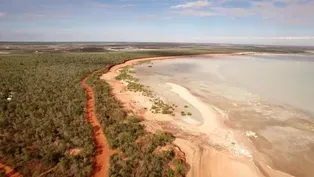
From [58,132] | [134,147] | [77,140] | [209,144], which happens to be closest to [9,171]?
[77,140]

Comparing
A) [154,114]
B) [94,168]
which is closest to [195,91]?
[154,114]

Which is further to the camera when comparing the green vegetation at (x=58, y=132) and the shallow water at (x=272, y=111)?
the shallow water at (x=272, y=111)

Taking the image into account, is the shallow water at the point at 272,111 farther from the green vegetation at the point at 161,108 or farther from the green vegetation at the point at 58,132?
the green vegetation at the point at 58,132

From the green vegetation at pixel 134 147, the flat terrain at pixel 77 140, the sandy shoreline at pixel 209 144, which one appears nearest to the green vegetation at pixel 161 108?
the sandy shoreline at pixel 209 144

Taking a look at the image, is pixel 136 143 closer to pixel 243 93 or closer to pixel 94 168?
pixel 94 168

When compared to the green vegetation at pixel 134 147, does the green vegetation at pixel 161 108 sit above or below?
above

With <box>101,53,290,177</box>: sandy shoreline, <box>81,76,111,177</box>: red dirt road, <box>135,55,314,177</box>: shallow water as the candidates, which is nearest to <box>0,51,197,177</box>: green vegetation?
<box>81,76,111,177</box>: red dirt road

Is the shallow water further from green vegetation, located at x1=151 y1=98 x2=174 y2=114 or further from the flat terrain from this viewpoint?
the flat terrain

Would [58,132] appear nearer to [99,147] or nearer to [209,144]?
[99,147]

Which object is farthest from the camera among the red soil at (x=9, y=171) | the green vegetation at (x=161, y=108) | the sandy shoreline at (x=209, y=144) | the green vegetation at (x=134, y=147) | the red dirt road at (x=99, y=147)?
the green vegetation at (x=161, y=108)
